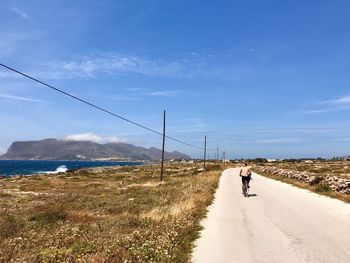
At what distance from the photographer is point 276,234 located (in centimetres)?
1266

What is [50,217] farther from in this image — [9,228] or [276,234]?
[276,234]

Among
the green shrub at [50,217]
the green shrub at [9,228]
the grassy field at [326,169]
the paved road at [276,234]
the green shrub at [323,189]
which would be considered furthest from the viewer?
the grassy field at [326,169]

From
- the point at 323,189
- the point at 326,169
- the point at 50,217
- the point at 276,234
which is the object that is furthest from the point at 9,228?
the point at 326,169

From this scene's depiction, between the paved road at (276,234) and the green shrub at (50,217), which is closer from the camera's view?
the paved road at (276,234)

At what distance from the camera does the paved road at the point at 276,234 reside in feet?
32.1

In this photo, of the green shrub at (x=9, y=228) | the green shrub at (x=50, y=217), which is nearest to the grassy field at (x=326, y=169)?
the green shrub at (x=50, y=217)

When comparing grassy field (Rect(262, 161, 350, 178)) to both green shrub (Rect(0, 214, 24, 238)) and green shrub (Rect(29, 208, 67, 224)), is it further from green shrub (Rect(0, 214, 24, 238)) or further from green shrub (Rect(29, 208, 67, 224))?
green shrub (Rect(0, 214, 24, 238))

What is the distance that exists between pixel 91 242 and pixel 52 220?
740 cm

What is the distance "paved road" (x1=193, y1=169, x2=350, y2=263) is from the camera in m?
9.77

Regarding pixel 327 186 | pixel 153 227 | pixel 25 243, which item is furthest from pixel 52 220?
pixel 327 186

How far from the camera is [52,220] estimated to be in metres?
16.9

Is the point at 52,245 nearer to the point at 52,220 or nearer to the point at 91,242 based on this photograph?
the point at 91,242

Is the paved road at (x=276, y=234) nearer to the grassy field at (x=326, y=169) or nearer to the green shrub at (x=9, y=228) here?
the green shrub at (x=9, y=228)

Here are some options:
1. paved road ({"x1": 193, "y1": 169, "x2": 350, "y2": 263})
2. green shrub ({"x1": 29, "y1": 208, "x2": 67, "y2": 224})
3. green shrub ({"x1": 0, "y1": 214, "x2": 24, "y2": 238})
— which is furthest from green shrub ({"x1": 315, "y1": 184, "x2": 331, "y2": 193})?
green shrub ({"x1": 0, "y1": 214, "x2": 24, "y2": 238})
